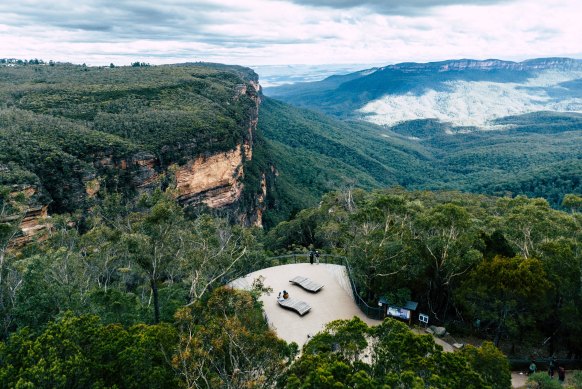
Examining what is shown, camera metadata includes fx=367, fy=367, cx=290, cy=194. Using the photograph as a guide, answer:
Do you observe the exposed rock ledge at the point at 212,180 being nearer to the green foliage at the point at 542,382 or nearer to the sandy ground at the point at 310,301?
the sandy ground at the point at 310,301

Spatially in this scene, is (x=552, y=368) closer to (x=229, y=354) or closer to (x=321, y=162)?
(x=229, y=354)

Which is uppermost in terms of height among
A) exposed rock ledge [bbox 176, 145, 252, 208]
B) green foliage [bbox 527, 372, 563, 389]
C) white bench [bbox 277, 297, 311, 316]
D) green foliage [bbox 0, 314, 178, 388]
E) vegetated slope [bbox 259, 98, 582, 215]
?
green foliage [bbox 0, 314, 178, 388]

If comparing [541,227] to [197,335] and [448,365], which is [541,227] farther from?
[197,335]

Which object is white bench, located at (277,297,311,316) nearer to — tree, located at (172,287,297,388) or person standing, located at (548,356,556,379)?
tree, located at (172,287,297,388)

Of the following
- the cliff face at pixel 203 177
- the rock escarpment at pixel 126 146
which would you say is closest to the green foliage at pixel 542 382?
the rock escarpment at pixel 126 146

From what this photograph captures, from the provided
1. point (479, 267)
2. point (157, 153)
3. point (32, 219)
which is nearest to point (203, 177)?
point (157, 153)

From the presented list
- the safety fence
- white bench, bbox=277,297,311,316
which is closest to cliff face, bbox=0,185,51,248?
the safety fence
